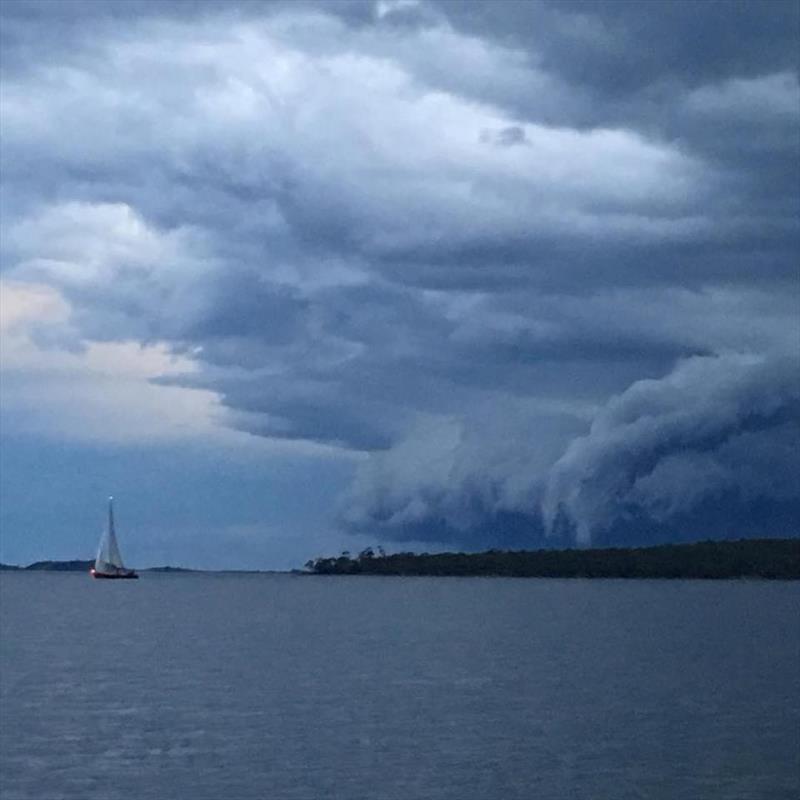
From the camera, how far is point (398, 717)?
6662cm

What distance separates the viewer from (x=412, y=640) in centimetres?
12181

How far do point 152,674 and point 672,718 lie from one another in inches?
1324

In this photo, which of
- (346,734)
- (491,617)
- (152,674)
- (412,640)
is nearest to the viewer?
(346,734)

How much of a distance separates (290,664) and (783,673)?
28987mm

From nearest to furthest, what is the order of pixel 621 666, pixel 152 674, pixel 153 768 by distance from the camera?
pixel 153 768 < pixel 152 674 < pixel 621 666

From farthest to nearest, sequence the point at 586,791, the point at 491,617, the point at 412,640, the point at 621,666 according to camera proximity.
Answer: the point at 491,617 → the point at 412,640 → the point at 621,666 → the point at 586,791

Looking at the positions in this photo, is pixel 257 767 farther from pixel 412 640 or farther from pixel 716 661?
pixel 412 640

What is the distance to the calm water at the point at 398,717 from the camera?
50.5m

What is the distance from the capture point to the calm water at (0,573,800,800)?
50.5 metres

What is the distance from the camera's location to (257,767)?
5325 centimetres

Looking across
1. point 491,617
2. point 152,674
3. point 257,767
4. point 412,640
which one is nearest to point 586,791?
point 257,767

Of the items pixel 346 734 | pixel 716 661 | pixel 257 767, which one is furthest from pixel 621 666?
pixel 257 767

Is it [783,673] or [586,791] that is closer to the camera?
[586,791]

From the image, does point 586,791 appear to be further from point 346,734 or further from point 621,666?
point 621,666
